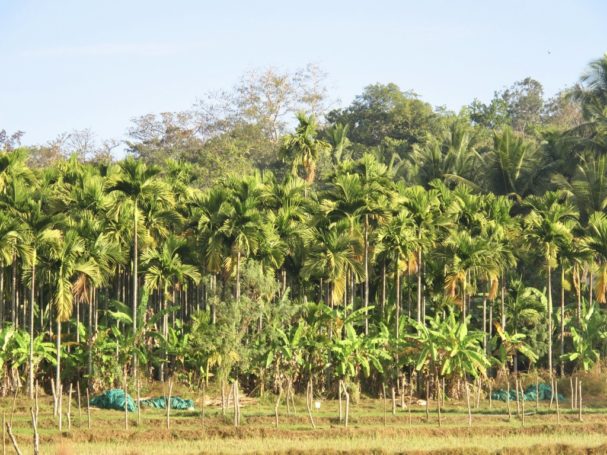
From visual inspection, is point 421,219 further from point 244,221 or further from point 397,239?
point 244,221

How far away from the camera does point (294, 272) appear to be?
5831 cm

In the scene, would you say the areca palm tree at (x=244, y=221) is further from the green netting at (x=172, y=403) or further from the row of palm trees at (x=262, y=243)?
the green netting at (x=172, y=403)

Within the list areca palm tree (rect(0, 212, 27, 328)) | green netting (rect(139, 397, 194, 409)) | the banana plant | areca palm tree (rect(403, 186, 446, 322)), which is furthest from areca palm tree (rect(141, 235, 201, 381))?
the banana plant

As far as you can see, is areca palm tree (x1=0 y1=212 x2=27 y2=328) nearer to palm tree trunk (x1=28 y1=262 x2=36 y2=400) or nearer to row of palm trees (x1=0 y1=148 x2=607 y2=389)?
row of palm trees (x1=0 y1=148 x2=607 y2=389)

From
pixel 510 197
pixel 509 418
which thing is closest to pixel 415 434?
pixel 509 418

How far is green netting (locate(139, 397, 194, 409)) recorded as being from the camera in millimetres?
49469

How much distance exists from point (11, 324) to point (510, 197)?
3043cm

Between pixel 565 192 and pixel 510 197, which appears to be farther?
pixel 510 197

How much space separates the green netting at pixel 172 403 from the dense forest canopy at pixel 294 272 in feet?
5.28

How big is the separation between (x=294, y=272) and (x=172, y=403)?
11156mm

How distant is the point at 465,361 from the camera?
4975cm

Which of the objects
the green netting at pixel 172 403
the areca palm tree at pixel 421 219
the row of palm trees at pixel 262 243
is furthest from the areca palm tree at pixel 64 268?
the areca palm tree at pixel 421 219

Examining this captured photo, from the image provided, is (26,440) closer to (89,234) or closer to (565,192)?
(89,234)

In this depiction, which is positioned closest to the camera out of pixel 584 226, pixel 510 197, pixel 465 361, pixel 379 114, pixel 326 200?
pixel 465 361
